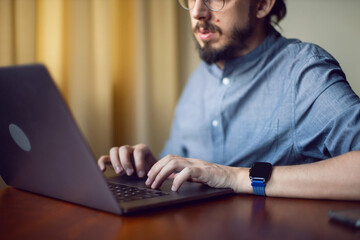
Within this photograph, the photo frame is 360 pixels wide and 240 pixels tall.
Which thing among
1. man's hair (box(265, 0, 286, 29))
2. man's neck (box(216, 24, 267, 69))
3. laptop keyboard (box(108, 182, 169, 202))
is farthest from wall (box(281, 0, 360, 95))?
laptop keyboard (box(108, 182, 169, 202))

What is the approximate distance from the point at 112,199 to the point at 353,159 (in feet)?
1.83

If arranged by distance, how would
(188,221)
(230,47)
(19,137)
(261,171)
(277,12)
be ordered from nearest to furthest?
(188,221) < (19,137) < (261,171) < (230,47) < (277,12)

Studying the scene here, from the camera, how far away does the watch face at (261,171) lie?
826 millimetres

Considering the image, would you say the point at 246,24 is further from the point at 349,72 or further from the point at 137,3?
the point at 137,3

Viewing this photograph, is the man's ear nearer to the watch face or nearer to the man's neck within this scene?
the man's neck

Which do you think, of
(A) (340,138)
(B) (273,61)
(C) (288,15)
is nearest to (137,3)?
(C) (288,15)

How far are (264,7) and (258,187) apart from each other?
2.93ft

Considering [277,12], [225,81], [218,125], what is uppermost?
[277,12]

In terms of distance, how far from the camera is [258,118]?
131 cm

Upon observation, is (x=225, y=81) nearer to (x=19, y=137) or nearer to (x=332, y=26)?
(x=332, y=26)

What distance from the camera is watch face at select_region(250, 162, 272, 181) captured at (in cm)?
83

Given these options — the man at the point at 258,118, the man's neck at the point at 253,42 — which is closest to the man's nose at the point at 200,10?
the man at the point at 258,118

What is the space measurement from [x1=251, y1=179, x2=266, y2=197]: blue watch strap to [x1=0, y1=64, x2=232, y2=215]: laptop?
68mm

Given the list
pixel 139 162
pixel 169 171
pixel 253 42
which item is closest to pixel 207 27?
pixel 253 42
